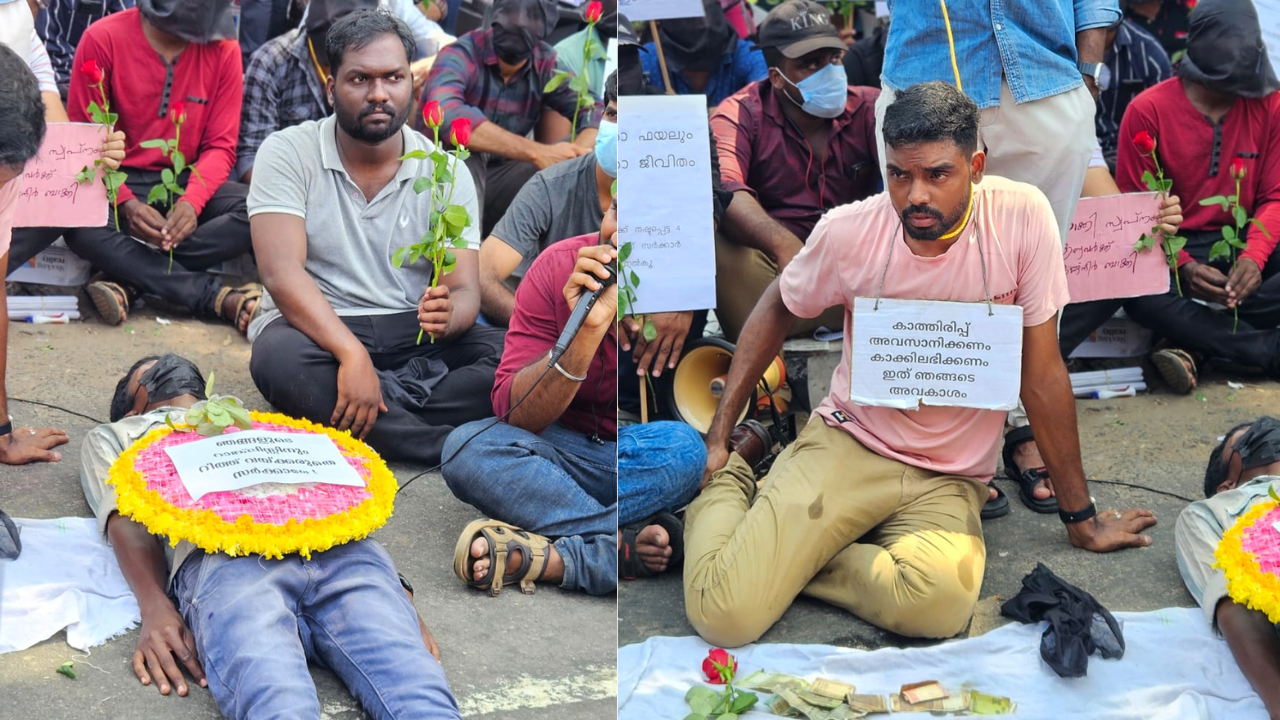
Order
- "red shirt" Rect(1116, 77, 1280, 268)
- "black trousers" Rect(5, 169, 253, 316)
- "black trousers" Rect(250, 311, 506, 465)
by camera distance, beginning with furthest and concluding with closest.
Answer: "red shirt" Rect(1116, 77, 1280, 268), "black trousers" Rect(5, 169, 253, 316), "black trousers" Rect(250, 311, 506, 465)

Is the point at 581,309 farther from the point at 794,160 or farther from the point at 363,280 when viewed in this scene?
the point at 794,160

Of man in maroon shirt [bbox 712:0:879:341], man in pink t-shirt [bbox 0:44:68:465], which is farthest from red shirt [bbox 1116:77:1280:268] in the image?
man in pink t-shirt [bbox 0:44:68:465]

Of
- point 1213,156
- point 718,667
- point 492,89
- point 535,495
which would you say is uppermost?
point 492,89

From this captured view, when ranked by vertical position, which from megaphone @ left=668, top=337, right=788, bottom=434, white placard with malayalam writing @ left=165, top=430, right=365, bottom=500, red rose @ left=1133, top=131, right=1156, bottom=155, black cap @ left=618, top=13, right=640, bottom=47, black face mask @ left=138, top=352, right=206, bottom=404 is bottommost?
megaphone @ left=668, top=337, right=788, bottom=434

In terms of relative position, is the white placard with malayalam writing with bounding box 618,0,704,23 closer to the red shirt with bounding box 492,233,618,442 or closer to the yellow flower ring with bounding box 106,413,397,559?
the red shirt with bounding box 492,233,618,442

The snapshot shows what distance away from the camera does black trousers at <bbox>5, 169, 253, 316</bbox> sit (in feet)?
16.1

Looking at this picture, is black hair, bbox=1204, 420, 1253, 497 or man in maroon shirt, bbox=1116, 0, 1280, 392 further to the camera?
man in maroon shirt, bbox=1116, 0, 1280, 392

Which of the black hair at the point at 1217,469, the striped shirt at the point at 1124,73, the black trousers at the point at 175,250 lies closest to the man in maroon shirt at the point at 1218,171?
the striped shirt at the point at 1124,73

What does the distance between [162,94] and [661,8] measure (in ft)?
6.56

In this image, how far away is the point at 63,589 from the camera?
310 cm

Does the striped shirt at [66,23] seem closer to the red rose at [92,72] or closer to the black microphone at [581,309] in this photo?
the red rose at [92,72]

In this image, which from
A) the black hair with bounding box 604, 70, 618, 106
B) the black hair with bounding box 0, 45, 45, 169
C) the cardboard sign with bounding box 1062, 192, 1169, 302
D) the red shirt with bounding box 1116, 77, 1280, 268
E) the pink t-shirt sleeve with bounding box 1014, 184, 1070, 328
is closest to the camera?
the black hair with bounding box 0, 45, 45, 169

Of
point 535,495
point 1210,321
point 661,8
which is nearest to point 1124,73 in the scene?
point 1210,321

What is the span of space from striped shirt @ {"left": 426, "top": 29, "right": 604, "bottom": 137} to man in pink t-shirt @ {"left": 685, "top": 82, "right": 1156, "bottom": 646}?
2.24 meters
